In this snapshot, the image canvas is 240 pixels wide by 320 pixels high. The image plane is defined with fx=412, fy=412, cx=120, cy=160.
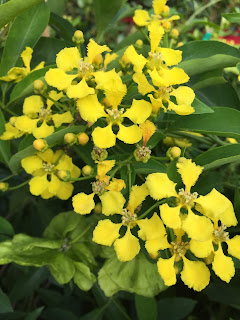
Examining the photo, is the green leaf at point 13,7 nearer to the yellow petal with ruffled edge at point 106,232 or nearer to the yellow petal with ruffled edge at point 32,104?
the yellow petal with ruffled edge at point 32,104

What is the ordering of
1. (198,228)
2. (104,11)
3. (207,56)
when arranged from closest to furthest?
(198,228) → (207,56) → (104,11)

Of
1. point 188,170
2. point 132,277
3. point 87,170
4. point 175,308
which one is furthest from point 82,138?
point 175,308

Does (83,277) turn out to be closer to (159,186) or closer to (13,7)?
(159,186)

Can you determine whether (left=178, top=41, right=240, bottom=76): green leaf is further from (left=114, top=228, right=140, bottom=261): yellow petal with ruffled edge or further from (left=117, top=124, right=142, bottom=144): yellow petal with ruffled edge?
(left=114, top=228, right=140, bottom=261): yellow petal with ruffled edge

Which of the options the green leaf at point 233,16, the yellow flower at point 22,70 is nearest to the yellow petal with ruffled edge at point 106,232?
the yellow flower at point 22,70

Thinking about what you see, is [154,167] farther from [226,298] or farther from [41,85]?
[226,298]

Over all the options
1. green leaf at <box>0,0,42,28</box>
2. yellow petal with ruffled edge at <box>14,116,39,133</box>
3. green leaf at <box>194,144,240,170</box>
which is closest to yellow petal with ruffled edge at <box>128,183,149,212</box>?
green leaf at <box>194,144,240,170</box>
